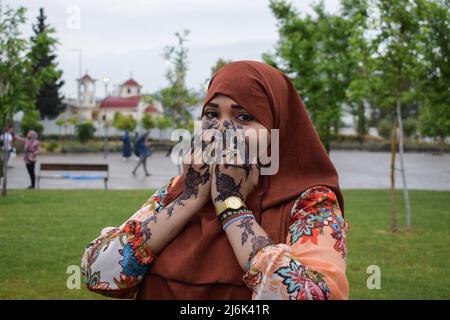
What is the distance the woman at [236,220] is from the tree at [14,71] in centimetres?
1260

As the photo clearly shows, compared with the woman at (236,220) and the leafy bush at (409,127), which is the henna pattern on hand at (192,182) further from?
the leafy bush at (409,127)

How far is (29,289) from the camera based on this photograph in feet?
20.0

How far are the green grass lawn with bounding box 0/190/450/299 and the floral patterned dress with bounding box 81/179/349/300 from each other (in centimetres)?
421

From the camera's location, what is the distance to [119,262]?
6.64 ft

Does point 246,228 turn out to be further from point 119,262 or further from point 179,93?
point 179,93

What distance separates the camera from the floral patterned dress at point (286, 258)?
67.3 inches

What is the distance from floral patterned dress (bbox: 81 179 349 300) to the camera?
171 cm

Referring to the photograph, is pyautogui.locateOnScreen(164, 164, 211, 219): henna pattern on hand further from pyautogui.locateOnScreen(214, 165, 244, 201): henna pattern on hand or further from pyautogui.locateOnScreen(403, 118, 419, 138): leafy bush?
pyautogui.locateOnScreen(403, 118, 419, 138): leafy bush

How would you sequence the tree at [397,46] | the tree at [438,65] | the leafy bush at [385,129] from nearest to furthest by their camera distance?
the tree at [397,46] → the tree at [438,65] → the leafy bush at [385,129]

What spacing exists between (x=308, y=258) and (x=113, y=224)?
8.41 meters

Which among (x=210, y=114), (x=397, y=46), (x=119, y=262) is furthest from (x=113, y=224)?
(x=210, y=114)

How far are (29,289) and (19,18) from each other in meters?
9.78

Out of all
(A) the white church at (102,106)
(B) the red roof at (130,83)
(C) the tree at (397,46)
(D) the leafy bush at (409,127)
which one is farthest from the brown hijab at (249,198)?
(B) the red roof at (130,83)

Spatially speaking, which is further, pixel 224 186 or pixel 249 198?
pixel 249 198
